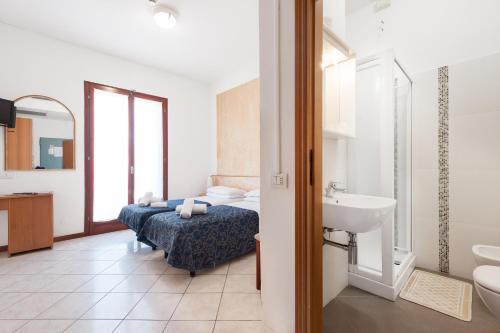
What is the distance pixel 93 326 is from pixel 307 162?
6.09ft

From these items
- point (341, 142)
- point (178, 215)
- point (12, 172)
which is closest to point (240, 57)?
point (341, 142)

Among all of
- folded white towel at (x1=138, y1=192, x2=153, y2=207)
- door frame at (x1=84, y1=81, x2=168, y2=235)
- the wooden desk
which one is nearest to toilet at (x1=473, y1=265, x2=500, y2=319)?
folded white towel at (x1=138, y1=192, x2=153, y2=207)

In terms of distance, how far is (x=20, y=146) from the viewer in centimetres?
309

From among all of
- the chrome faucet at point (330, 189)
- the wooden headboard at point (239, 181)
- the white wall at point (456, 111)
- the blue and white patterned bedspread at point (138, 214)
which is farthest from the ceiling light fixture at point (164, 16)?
the chrome faucet at point (330, 189)

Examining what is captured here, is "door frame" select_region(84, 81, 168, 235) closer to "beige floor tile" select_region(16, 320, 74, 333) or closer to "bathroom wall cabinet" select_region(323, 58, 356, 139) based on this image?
"beige floor tile" select_region(16, 320, 74, 333)

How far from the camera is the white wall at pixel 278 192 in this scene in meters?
1.29

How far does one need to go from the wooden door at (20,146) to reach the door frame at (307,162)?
12.8 feet

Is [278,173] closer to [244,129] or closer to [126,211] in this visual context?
[126,211]

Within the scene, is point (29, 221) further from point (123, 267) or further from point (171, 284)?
point (171, 284)

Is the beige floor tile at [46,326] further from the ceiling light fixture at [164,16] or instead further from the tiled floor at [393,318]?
the ceiling light fixture at [164,16]

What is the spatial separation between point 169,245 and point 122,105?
3017 mm

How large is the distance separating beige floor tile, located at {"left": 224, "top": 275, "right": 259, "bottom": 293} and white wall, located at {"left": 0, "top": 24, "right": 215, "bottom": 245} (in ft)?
9.42

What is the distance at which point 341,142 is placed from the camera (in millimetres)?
2199

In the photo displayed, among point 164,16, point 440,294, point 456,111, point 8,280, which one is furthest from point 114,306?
point 456,111
